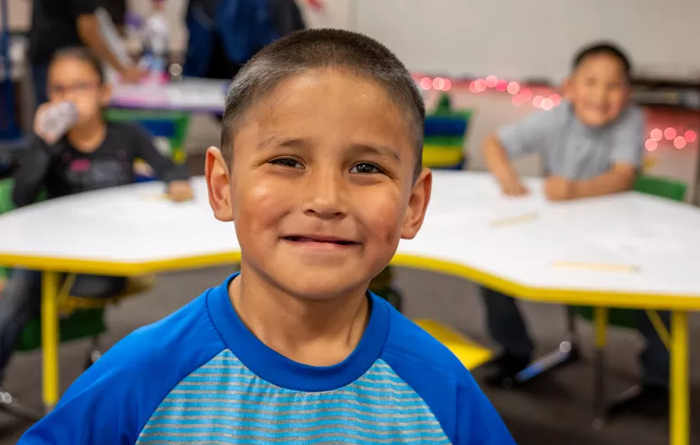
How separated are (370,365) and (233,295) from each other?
157mm

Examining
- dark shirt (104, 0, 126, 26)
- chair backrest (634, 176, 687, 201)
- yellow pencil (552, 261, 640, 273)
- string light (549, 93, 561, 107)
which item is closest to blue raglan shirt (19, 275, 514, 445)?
yellow pencil (552, 261, 640, 273)

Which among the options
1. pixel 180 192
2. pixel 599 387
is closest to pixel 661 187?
pixel 599 387

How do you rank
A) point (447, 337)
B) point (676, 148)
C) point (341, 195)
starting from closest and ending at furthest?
point (341, 195)
point (447, 337)
point (676, 148)

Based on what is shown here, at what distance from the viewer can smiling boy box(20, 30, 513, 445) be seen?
0.74 metres

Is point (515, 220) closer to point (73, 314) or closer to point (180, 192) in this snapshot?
point (180, 192)

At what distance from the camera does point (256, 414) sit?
0.77m

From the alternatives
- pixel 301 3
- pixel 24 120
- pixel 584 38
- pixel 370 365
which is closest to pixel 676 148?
pixel 584 38

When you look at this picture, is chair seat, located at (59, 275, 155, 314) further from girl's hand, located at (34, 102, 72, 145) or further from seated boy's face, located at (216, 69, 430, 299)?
seated boy's face, located at (216, 69, 430, 299)

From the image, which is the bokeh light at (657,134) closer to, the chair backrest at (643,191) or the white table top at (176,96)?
the white table top at (176,96)

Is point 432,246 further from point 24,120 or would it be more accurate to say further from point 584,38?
point 24,120

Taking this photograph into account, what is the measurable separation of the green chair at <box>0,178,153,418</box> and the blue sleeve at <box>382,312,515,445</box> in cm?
134

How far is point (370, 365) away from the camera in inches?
32.4

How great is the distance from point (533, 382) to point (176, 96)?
2068 mm

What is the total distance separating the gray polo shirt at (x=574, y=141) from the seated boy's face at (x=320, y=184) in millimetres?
1822
